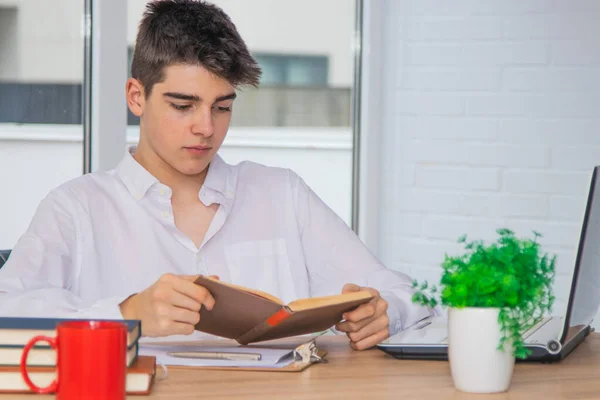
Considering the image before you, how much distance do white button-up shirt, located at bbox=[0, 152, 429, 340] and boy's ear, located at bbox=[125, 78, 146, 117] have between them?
0.33 feet

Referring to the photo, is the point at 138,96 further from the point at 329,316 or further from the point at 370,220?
the point at 370,220

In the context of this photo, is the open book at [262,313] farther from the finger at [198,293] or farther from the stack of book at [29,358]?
the stack of book at [29,358]

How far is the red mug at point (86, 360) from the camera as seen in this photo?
972mm

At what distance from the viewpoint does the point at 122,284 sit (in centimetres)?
178

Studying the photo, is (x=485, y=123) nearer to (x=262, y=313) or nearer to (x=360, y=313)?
(x=360, y=313)

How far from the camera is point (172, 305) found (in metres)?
1.34

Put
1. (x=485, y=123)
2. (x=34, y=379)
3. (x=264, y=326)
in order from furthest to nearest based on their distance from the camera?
(x=485, y=123), (x=264, y=326), (x=34, y=379)

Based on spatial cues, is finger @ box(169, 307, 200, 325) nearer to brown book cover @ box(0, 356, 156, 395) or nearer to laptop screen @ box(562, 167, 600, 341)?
brown book cover @ box(0, 356, 156, 395)

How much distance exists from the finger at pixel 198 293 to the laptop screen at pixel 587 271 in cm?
50

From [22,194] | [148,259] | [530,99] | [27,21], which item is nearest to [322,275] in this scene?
[148,259]

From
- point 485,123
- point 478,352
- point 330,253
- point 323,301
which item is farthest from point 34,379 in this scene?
point 485,123

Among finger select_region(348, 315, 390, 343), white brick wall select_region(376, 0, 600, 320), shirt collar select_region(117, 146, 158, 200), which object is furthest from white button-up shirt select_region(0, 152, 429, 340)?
white brick wall select_region(376, 0, 600, 320)

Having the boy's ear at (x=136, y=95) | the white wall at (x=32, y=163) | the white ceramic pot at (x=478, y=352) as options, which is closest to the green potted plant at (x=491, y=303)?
the white ceramic pot at (x=478, y=352)

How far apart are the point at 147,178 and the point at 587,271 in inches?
34.1
